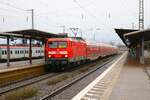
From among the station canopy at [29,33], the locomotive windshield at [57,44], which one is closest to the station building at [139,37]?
the locomotive windshield at [57,44]

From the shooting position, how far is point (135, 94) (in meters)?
12.5

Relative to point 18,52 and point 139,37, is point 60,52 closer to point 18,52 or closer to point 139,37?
point 139,37

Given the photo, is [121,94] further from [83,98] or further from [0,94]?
[0,94]

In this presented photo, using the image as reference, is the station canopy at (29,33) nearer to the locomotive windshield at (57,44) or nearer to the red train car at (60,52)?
the locomotive windshield at (57,44)

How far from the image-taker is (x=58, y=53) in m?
25.7

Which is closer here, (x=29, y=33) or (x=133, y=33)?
(x=29, y=33)

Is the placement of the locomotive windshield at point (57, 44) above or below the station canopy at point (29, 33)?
below

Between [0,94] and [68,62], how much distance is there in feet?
39.1

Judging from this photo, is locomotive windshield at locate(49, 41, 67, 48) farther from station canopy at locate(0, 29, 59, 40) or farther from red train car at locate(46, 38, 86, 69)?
station canopy at locate(0, 29, 59, 40)

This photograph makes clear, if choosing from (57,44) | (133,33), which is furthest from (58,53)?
(133,33)

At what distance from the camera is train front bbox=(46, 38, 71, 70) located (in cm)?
2538

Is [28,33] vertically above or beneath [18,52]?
Answer: above

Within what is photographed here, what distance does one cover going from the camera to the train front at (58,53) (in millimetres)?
25375

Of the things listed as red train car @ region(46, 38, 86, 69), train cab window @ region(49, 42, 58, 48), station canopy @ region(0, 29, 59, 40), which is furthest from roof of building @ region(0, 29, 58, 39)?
red train car @ region(46, 38, 86, 69)
